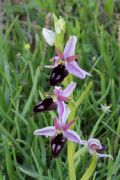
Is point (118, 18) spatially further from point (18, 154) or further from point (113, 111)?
point (18, 154)

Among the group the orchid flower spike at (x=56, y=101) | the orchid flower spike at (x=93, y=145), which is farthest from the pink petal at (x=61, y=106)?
the orchid flower spike at (x=93, y=145)

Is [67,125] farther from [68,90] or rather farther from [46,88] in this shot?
[46,88]

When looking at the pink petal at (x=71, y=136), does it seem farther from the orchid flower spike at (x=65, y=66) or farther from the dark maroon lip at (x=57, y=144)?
the orchid flower spike at (x=65, y=66)

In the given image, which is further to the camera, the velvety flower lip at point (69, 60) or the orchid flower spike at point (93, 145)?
the orchid flower spike at point (93, 145)

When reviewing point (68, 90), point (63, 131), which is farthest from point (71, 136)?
point (68, 90)

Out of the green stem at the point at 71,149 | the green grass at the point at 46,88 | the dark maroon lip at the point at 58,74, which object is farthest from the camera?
the green grass at the point at 46,88

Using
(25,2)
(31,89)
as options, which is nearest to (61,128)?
(31,89)

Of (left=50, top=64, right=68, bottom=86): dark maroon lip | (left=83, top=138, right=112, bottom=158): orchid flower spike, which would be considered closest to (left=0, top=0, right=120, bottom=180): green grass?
(left=83, top=138, right=112, bottom=158): orchid flower spike
